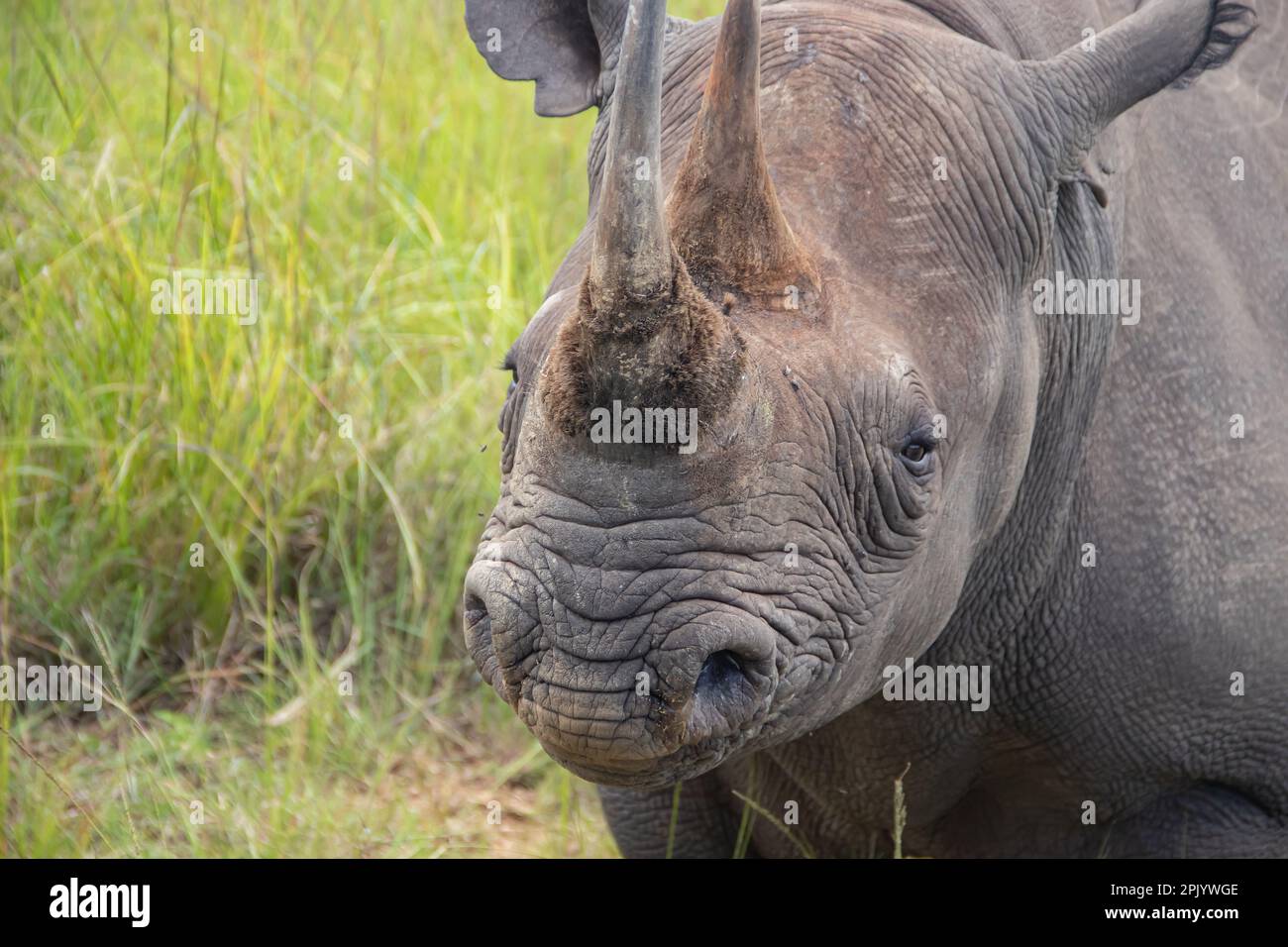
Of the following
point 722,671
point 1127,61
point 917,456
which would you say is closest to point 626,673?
point 722,671

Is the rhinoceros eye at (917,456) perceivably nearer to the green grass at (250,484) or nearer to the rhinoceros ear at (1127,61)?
the rhinoceros ear at (1127,61)

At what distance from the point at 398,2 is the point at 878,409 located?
5.85m

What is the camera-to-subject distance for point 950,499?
3.22 m

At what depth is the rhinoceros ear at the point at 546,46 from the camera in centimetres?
392

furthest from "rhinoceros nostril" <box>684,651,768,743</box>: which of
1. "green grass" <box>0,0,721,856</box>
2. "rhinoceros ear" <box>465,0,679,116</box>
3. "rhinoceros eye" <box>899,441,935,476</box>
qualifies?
"green grass" <box>0,0,721,856</box>

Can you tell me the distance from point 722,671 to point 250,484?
10.0 ft

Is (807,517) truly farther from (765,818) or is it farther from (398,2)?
(398,2)

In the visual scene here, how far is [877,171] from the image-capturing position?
3.12 m

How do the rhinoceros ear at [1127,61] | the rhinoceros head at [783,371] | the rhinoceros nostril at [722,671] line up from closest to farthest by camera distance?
1. the rhinoceros head at [783,371]
2. the rhinoceros nostril at [722,671]
3. the rhinoceros ear at [1127,61]

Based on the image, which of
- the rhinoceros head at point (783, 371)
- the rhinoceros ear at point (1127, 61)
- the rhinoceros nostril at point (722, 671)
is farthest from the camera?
the rhinoceros ear at point (1127, 61)

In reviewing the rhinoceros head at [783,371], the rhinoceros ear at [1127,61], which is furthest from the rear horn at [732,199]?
the rhinoceros ear at [1127,61]

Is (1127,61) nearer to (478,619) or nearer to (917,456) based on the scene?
(917,456)

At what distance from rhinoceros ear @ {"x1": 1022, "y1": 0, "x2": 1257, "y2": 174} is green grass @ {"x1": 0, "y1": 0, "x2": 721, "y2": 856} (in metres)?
2.30

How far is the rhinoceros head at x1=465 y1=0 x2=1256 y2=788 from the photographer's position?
264 centimetres
